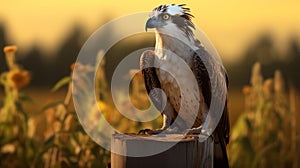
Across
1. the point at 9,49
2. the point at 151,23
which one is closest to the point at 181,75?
the point at 151,23

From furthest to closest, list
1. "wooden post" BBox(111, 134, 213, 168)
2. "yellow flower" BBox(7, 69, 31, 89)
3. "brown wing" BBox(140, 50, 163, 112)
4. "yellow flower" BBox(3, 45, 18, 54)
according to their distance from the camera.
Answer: "yellow flower" BBox(7, 69, 31, 89) < "yellow flower" BBox(3, 45, 18, 54) < "brown wing" BBox(140, 50, 163, 112) < "wooden post" BBox(111, 134, 213, 168)

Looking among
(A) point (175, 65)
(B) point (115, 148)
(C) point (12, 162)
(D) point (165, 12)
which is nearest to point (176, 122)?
(A) point (175, 65)

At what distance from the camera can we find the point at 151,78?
5.80 meters

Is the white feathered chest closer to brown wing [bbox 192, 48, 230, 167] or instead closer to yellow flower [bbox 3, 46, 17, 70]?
brown wing [bbox 192, 48, 230, 167]

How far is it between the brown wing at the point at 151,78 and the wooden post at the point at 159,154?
1.39 m

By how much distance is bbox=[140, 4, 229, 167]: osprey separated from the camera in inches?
221

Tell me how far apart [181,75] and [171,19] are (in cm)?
49

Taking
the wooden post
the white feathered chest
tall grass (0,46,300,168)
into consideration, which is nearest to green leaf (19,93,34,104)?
tall grass (0,46,300,168)

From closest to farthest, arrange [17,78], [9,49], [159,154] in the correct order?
[159,154], [9,49], [17,78]

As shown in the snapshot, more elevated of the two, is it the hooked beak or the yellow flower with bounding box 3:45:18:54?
the hooked beak

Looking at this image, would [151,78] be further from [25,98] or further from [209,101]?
[25,98]

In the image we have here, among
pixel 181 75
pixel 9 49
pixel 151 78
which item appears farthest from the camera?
pixel 9 49

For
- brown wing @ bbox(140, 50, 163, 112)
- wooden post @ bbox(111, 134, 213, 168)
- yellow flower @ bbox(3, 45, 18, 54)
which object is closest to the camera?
wooden post @ bbox(111, 134, 213, 168)

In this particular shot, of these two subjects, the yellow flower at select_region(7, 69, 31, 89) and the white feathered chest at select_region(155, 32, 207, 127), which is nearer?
the white feathered chest at select_region(155, 32, 207, 127)
